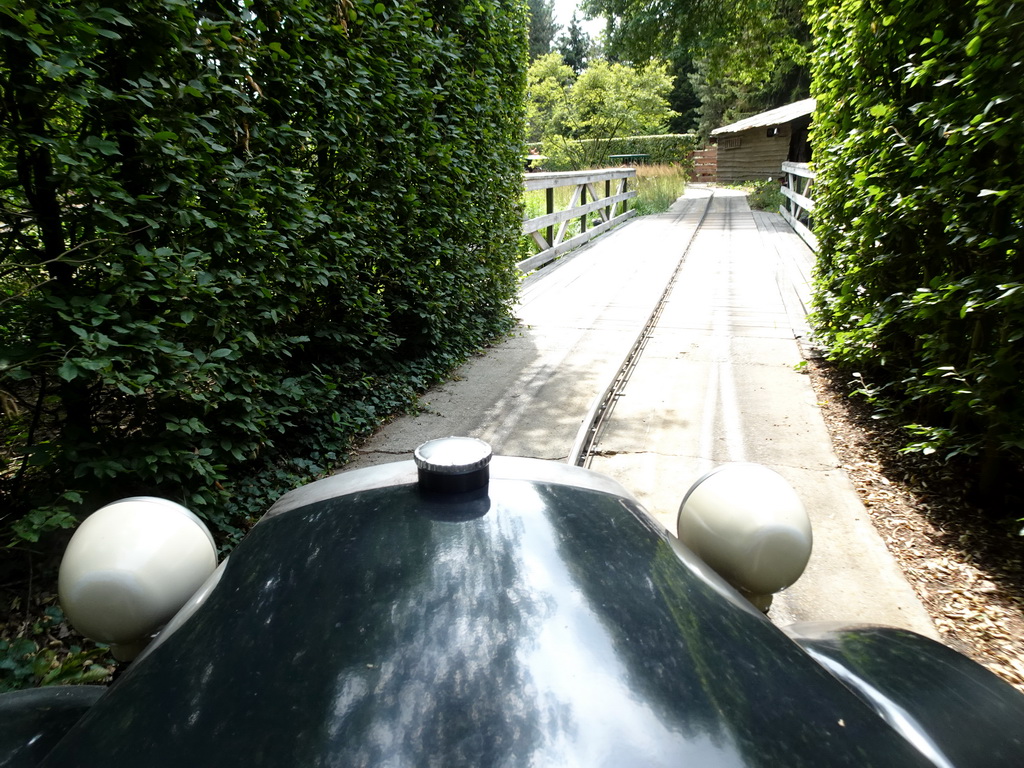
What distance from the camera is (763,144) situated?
3098 centimetres

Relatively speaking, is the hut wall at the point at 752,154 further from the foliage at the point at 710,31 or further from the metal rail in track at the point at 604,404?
the metal rail in track at the point at 604,404

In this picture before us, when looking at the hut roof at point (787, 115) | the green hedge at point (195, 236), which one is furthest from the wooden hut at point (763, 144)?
the green hedge at point (195, 236)

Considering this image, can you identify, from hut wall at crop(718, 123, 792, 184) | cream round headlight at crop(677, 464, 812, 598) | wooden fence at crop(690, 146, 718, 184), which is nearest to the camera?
cream round headlight at crop(677, 464, 812, 598)

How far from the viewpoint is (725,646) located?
954 mm

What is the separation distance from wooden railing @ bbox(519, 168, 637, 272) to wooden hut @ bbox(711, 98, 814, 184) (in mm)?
8417

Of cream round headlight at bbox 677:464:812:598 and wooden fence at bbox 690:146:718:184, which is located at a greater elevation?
wooden fence at bbox 690:146:718:184

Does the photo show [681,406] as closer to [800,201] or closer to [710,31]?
[800,201]

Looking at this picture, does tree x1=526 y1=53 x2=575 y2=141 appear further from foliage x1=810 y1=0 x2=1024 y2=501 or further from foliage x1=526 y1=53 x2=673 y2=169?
foliage x1=810 y1=0 x2=1024 y2=501

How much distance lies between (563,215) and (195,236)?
8755 millimetres

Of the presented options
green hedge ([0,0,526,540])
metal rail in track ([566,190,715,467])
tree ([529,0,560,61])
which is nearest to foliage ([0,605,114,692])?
green hedge ([0,0,526,540])

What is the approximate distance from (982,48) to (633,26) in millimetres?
19713

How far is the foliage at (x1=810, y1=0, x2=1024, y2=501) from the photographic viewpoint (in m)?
2.55

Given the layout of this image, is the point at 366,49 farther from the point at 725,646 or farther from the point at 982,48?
the point at 725,646

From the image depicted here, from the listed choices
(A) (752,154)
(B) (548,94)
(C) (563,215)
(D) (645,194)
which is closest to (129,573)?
(C) (563,215)
